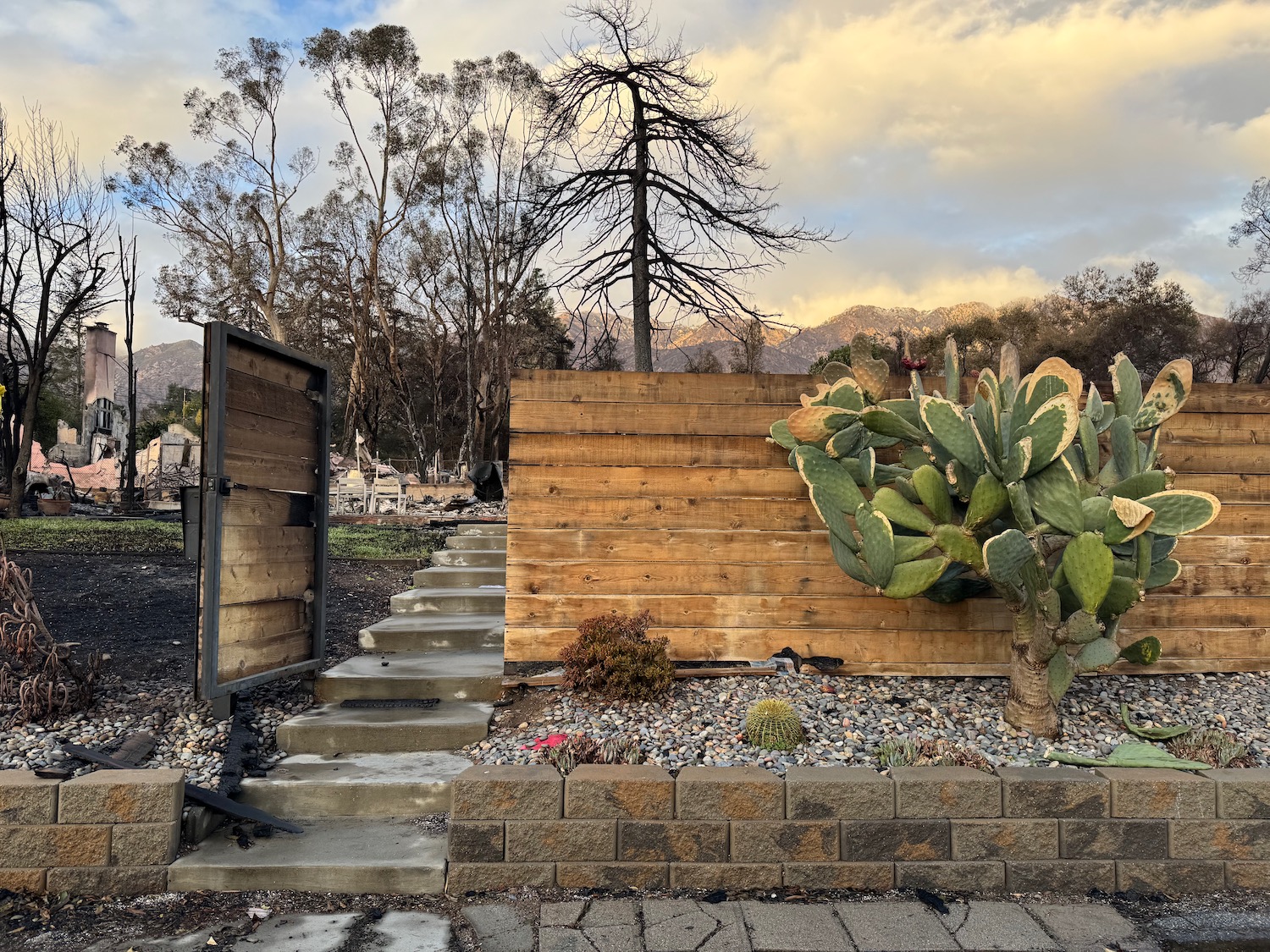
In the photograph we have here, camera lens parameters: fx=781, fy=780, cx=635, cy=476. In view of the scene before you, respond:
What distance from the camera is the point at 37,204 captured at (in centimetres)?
1455

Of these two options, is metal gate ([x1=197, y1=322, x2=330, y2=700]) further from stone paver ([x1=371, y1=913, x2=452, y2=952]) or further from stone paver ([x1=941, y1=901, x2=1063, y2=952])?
stone paver ([x1=941, y1=901, x2=1063, y2=952])

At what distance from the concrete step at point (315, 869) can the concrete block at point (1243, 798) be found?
2989 millimetres

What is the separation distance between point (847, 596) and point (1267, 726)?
2027 millimetres

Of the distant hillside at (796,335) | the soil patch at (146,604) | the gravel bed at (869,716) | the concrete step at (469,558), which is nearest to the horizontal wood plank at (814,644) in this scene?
the gravel bed at (869,716)

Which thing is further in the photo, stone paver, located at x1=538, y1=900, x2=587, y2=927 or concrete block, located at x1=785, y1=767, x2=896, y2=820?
concrete block, located at x1=785, y1=767, x2=896, y2=820

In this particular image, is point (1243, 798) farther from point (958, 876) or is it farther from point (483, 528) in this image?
point (483, 528)

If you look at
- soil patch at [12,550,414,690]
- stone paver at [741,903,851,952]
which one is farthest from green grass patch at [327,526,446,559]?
stone paver at [741,903,851,952]

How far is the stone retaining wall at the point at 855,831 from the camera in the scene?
2.92m

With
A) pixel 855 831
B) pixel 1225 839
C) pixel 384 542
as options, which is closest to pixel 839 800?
pixel 855 831

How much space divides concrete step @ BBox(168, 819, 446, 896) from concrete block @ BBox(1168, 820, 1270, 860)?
2851 mm

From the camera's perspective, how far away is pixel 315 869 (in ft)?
9.39

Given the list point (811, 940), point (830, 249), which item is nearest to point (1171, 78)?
point (830, 249)

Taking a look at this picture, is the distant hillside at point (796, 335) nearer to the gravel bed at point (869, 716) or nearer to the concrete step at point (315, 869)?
the gravel bed at point (869, 716)

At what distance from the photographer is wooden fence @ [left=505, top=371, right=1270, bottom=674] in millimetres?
4223
